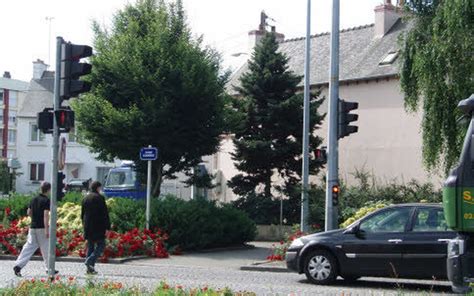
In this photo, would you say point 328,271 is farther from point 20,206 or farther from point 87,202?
point 20,206

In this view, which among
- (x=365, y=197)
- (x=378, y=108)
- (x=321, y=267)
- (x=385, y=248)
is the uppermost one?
(x=378, y=108)

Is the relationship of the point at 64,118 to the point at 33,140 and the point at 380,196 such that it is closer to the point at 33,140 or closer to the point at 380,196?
Result: the point at 380,196

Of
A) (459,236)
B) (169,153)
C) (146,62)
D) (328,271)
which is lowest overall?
(328,271)

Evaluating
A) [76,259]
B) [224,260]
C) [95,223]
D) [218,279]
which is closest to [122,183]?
[76,259]

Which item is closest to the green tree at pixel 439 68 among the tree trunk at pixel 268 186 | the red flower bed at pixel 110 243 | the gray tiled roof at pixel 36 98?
the red flower bed at pixel 110 243

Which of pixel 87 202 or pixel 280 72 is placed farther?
pixel 280 72

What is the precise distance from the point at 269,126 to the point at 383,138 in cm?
563

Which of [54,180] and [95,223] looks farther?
[95,223]

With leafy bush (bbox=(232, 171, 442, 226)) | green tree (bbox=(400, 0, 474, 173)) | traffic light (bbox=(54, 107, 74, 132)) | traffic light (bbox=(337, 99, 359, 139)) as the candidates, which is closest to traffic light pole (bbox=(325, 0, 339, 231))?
traffic light (bbox=(337, 99, 359, 139))

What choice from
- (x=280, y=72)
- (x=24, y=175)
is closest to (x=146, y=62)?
(x=280, y=72)

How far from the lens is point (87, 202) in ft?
53.5

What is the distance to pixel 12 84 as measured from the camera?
89.2 metres

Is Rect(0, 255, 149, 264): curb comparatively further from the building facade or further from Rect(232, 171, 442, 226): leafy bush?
the building facade

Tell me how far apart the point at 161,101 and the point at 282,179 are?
9.20 metres
